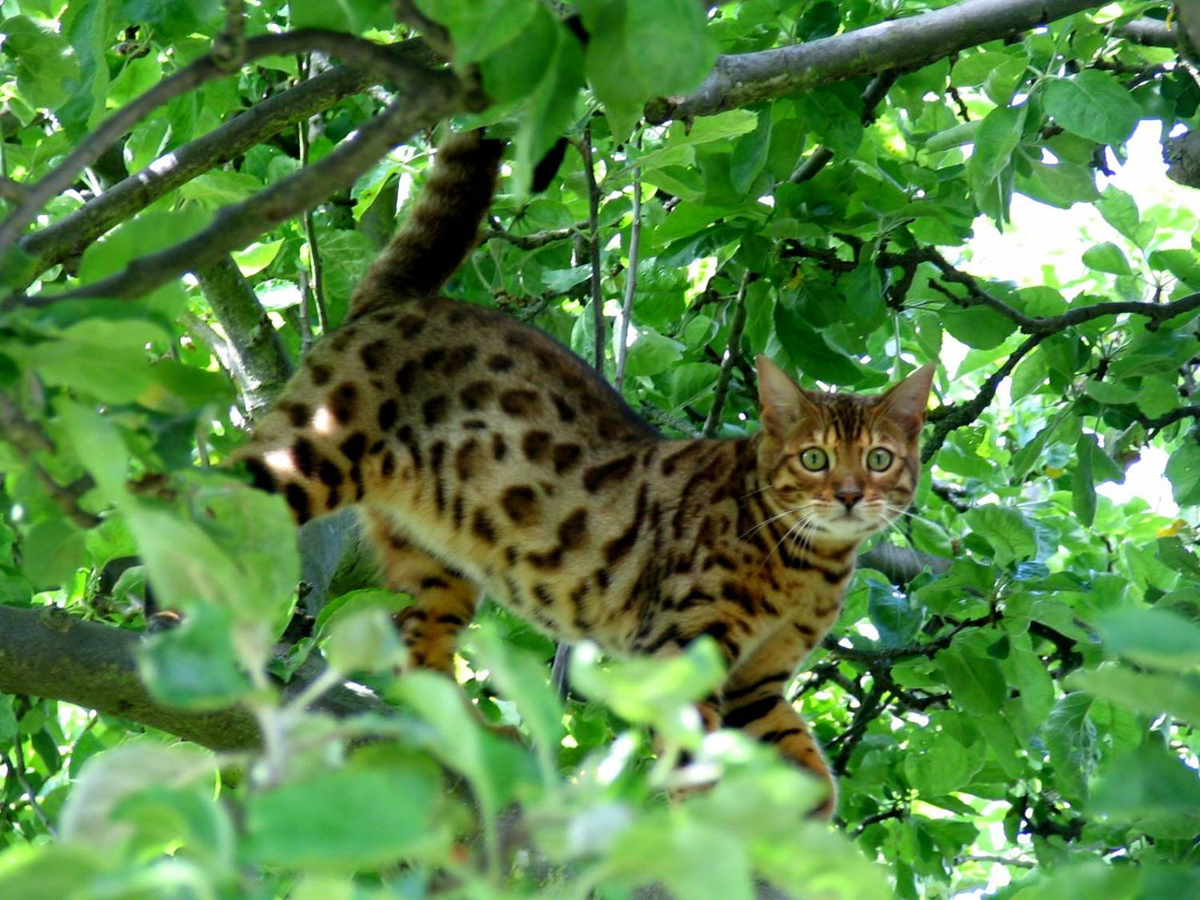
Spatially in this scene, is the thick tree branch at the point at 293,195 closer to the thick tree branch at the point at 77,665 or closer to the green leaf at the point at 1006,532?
the thick tree branch at the point at 77,665

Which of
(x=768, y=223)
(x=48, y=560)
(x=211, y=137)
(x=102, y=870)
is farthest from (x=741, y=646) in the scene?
(x=102, y=870)

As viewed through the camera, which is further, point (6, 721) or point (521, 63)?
point (6, 721)

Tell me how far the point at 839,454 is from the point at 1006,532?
0.68 metres

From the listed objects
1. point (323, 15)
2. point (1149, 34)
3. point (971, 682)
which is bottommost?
point (971, 682)

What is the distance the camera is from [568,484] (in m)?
4.88

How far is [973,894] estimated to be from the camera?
18.6ft

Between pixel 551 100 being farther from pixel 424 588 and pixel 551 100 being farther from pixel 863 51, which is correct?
pixel 424 588

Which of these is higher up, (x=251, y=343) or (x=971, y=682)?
(x=251, y=343)

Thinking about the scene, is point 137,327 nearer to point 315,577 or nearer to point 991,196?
point 991,196

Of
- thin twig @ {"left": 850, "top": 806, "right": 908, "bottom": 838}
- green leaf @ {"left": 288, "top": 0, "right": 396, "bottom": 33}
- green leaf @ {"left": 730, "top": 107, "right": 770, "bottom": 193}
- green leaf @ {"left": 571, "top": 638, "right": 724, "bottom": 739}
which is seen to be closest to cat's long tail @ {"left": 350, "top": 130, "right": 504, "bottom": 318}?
green leaf @ {"left": 730, "top": 107, "right": 770, "bottom": 193}

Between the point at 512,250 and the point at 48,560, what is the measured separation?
400 centimetres

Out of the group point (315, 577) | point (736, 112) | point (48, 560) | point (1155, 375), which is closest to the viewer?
point (48, 560)

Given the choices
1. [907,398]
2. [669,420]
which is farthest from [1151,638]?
[669,420]

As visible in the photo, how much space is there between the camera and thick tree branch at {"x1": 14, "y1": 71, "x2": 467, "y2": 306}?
1677 mm
